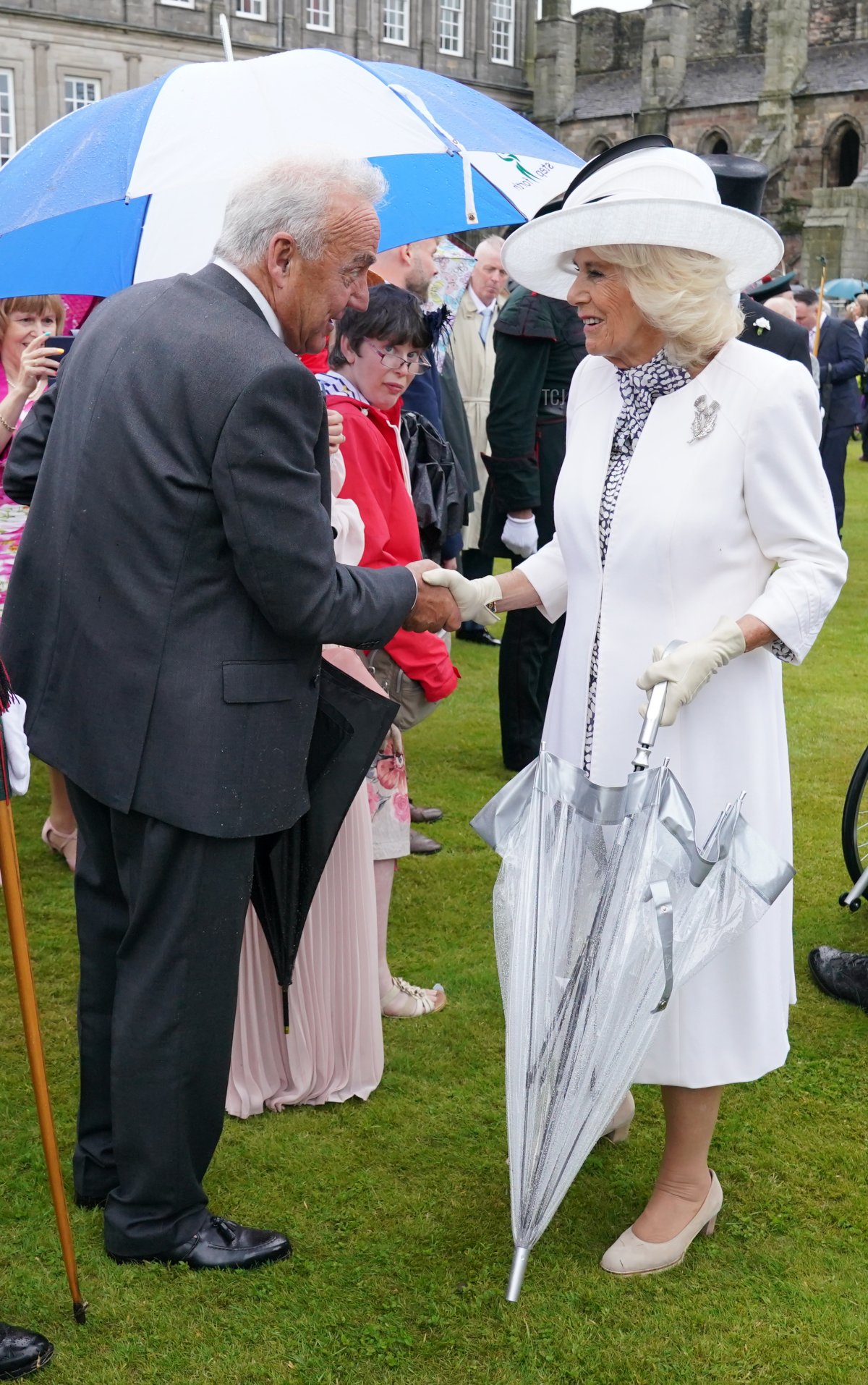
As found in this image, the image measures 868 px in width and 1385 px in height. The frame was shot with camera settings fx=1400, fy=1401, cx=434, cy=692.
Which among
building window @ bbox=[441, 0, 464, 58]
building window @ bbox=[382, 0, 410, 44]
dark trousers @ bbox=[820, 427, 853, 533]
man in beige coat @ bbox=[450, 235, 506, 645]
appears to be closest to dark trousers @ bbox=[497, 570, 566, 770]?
Answer: man in beige coat @ bbox=[450, 235, 506, 645]

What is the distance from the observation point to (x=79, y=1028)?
9.92 ft

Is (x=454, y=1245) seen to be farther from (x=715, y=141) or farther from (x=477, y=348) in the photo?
(x=715, y=141)

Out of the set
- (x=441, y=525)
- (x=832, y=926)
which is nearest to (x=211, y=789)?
(x=441, y=525)

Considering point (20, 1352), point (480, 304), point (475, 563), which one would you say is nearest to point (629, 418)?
point (20, 1352)

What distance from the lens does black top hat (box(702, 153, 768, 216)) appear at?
4.69 m

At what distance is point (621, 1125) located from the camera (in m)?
3.45

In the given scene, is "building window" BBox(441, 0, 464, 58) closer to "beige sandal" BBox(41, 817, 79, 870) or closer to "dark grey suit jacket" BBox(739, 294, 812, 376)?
"dark grey suit jacket" BBox(739, 294, 812, 376)

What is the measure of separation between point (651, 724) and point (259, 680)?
73cm

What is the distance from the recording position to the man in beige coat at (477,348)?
788 cm

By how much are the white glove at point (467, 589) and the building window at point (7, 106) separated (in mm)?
34444

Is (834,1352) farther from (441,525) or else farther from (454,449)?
(454,449)

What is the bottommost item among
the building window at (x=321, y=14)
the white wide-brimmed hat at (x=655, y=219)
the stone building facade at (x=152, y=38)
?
the white wide-brimmed hat at (x=655, y=219)

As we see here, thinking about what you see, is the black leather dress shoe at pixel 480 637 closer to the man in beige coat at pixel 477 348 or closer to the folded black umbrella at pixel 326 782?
the man in beige coat at pixel 477 348

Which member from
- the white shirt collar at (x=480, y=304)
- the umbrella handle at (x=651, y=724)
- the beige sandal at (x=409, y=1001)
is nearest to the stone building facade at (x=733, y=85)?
the white shirt collar at (x=480, y=304)
